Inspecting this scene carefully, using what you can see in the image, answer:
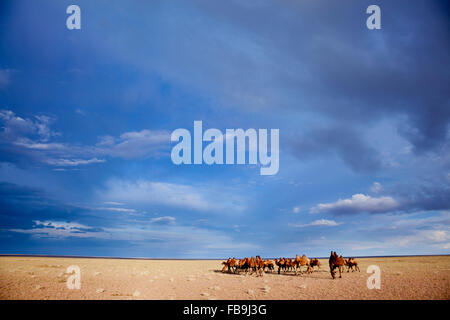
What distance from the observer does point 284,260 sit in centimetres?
3105

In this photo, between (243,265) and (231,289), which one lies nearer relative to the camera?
(231,289)

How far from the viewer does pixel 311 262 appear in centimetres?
3081
